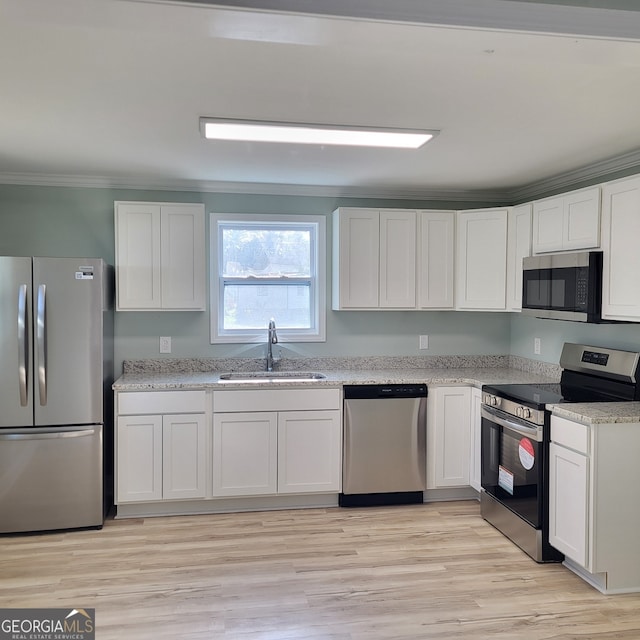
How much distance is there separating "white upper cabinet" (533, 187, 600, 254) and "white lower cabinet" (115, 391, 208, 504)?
99.9 inches

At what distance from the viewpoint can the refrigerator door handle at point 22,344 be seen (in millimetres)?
3463

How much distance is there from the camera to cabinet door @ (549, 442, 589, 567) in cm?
287

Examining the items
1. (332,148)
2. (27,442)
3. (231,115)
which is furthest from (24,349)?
(332,148)

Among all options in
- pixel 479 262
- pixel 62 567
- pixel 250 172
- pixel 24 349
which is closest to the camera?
pixel 62 567

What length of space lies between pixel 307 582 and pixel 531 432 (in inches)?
59.1

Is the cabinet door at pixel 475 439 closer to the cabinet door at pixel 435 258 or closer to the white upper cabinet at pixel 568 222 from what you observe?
the cabinet door at pixel 435 258

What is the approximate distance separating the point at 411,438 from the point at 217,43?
2969 millimetres

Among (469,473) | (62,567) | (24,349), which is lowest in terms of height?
(62,567)

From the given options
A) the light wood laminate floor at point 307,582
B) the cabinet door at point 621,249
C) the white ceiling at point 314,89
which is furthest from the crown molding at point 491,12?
the light wood laminate floor at point 307,582

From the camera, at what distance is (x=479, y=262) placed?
4246mm

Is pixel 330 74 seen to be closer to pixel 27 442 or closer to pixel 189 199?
pixel 189 199

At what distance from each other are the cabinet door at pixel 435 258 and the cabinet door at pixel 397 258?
0.06 meters

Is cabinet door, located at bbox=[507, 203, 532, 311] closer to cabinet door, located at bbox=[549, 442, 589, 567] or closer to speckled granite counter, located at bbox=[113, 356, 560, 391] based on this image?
speckled granite counter, located at bbox=[113, 356, 560, 391]

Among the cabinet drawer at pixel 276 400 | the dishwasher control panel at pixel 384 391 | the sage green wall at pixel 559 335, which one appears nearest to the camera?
the sage green wall at pixel 559 335
